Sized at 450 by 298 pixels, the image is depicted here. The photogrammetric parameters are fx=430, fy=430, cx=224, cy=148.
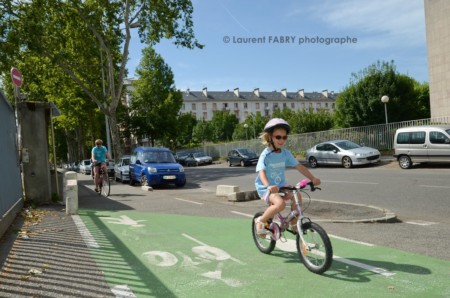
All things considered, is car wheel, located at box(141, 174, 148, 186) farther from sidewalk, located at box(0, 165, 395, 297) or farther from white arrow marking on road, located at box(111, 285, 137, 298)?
white arrow marking on road, located at box(111, 285, 137, 298)

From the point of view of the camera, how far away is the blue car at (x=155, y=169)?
17484mm

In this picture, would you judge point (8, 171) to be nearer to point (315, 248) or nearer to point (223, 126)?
point (315, 248)

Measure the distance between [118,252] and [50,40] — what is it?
25.0 metres

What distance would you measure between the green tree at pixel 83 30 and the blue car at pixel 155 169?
32.0ft

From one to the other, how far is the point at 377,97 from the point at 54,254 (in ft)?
113

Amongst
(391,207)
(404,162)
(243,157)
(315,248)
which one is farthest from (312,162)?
(315,248)

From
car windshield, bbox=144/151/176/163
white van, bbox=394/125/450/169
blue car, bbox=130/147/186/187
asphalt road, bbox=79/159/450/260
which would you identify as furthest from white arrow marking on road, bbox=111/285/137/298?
white van, bbox=394/125/450/169

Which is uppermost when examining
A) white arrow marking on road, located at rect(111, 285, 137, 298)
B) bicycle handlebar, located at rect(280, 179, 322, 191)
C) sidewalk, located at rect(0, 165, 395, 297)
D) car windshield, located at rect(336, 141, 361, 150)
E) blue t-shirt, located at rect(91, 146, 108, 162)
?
blue t-shirt, located at rect(91, 146, 108, 162)

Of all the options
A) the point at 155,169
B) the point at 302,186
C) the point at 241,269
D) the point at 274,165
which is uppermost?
the point at 274,165

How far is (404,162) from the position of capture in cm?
2048

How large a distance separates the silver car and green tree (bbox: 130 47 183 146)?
1312 inches

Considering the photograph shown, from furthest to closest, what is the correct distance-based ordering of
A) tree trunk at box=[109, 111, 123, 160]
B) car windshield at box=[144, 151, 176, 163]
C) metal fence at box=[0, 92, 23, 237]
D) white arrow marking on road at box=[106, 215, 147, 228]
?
tree trunk at box=[109, 111, 123, 160] → car windshield at box=[144, 151, 176, 163] → white arrow marking on road at box=[106, 215, 147, 228] → metal fence at box=[0, 92, 23, 237]

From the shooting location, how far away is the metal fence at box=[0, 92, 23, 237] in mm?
7150

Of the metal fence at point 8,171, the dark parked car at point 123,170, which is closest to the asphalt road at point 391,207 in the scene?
the metal fence at point 8,171
